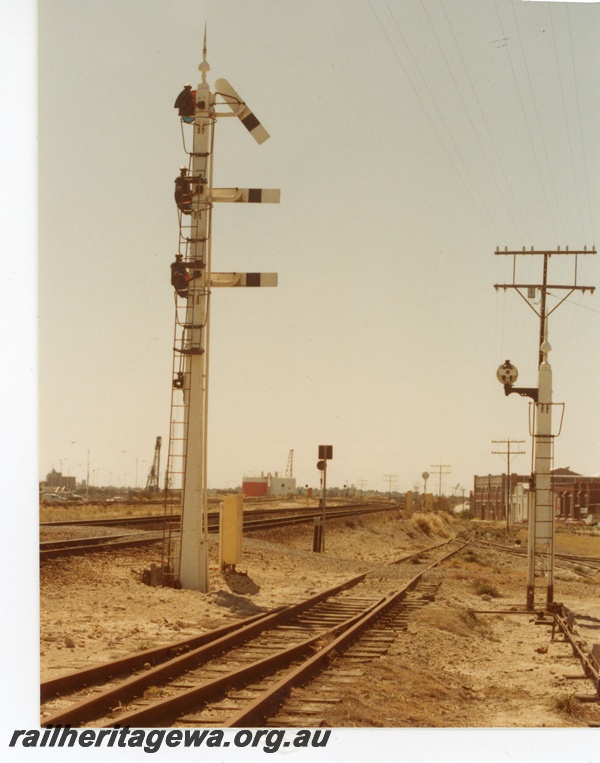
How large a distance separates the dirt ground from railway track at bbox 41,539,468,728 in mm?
378

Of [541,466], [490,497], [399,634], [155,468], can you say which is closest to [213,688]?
[399,634]

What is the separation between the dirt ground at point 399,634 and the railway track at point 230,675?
1.24 ft

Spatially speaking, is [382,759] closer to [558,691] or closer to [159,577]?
[558,691]

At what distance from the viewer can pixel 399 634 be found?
12195 millimetres

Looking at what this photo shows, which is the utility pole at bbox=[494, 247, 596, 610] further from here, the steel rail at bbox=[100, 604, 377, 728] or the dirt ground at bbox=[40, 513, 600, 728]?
the steel rail at bbox=[100, 604, 377, 728]

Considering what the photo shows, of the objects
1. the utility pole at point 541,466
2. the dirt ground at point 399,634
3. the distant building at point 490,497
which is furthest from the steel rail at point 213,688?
the distant building at point 490,497

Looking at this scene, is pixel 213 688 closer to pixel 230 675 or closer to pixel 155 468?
pixel 230 675

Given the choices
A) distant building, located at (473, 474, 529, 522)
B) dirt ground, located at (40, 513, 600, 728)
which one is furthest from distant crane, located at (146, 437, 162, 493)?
distant building, located at (473, 474, 529, 522)

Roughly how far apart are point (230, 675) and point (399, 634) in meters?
4.21

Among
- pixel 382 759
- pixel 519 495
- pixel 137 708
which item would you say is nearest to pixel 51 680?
pixel 137 708

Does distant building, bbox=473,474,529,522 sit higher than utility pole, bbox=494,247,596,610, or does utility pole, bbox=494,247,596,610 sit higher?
utility pole, bbox=494,247,596,610

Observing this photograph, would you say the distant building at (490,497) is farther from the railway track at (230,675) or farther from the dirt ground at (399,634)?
the railway track at (230,675)

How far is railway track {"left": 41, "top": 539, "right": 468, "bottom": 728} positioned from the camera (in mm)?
7395

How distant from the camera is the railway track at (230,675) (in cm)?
739
